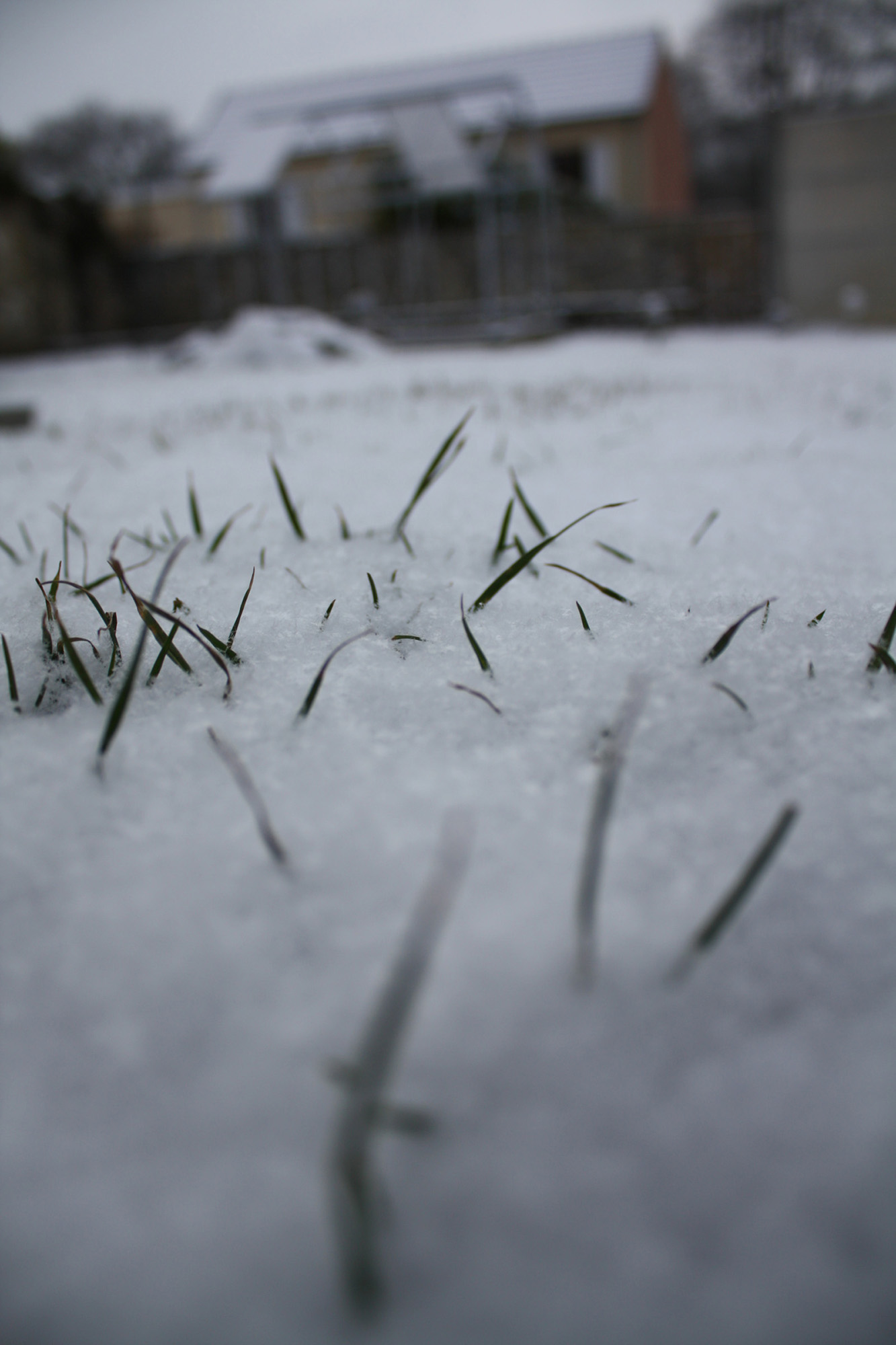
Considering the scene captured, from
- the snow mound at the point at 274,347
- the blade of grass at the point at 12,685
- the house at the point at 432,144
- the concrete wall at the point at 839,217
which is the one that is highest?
the house at the point at 432,144

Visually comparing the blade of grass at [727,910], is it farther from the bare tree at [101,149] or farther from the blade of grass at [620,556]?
the bare tree at [101,149]

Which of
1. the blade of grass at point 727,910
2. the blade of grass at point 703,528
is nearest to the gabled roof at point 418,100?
the blade of grass at point 703,528

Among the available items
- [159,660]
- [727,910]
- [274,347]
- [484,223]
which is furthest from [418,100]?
[727,910]

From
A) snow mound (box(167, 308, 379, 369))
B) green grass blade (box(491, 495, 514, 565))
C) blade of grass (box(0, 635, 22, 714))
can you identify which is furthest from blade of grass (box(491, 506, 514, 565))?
snow mound (box(167, 308, 379, 369))

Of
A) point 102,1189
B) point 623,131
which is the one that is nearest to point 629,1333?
point 102,1189

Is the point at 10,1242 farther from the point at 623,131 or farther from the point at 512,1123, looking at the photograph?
the point at 623,131

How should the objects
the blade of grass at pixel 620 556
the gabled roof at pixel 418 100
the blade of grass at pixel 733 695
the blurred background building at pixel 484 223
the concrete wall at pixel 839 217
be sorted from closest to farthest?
1. the blade of grass at pixel 733 695
2. the blade of grass at pixel 620 556
3. the concrete wall at pixel 839 217
4. the blurred background building at pixel 484 223
5. the gabled roof at pixel 418 100
